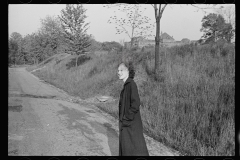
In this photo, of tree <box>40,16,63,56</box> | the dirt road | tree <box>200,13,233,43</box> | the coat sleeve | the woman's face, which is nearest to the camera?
the coat sleeve

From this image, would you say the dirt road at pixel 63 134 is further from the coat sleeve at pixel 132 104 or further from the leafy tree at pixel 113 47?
the leafy tree at pixel 113 47

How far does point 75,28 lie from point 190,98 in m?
17.1

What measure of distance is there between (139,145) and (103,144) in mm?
1492

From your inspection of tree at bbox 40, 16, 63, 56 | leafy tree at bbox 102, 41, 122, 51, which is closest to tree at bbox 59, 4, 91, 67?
leafy tree at bbox 102, 41, 122, 51

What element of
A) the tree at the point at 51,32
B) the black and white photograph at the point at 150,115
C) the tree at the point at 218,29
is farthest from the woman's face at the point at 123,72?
the tree at the point at 51,32

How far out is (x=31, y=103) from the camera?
902 cm

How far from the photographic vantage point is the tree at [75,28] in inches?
794

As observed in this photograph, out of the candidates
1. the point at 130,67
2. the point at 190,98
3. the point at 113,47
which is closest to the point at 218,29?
the point at 113,47

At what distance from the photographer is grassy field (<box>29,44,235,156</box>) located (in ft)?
13.9

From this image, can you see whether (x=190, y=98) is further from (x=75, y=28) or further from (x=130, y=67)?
(x=75, y=28)

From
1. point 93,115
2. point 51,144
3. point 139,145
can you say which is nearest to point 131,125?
point 139,145

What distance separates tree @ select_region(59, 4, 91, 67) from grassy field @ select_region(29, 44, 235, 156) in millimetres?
9828

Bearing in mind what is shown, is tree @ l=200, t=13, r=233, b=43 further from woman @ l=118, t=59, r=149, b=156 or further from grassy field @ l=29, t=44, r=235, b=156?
woman @ l=118, t=59, r=149, b=156
